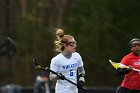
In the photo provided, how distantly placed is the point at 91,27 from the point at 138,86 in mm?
18657

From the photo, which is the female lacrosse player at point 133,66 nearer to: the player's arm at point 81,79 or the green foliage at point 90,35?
the player's arm at point 81,79

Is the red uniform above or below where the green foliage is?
below

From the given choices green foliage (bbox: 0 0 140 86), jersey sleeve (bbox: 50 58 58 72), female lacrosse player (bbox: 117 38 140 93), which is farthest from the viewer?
green foliage (bbox: 0 0 140 86)

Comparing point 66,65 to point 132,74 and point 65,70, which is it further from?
point 132,74

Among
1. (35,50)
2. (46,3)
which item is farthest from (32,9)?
(35,50)

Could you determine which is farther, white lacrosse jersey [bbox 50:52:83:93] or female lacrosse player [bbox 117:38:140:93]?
female lacrosse player [bbox 117:38:140:93]

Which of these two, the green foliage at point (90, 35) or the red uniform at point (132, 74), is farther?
the green foliage at point (90, 35)

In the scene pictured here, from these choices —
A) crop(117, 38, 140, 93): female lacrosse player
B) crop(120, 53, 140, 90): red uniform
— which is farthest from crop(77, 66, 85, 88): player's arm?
crop(120, 53, 140, 90): red uniform

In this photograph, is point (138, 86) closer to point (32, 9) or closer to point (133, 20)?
point (133, 20)

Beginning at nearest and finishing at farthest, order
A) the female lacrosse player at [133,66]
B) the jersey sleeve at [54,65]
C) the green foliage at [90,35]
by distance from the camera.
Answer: the jersey sleeve at [54,65] → the female lacrosse player at [133,66] → the green foliage at [90,35]

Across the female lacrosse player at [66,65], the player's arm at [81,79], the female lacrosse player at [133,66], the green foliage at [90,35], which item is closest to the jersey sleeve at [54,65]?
the female lacrosse player at [66,65]

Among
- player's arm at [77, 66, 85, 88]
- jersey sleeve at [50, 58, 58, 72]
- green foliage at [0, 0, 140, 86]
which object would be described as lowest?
player's arm at [77, 66, 85, 88]

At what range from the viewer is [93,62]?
31047 millimetres

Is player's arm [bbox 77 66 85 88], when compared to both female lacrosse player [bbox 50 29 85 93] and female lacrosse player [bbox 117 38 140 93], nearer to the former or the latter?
female lacrosse player [bbox 50 29 85 93]
